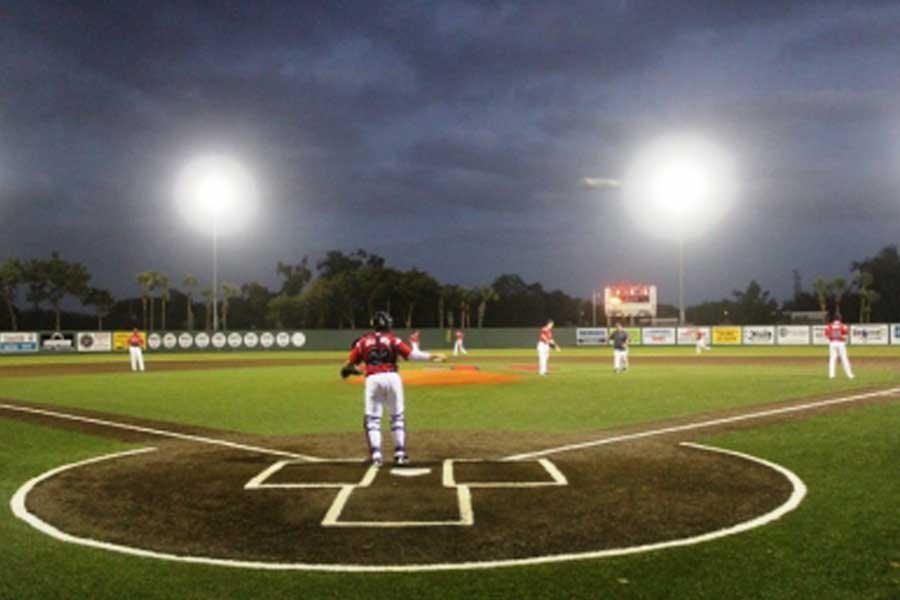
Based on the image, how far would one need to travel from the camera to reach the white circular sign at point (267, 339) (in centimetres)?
6131

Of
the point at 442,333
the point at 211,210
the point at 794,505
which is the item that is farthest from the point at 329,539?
the point at 442,333

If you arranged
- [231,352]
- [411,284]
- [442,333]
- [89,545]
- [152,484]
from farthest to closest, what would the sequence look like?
1. [411,284]
2. [442,333]
3. [231,352]
4. [152,484]
5. [89,545]

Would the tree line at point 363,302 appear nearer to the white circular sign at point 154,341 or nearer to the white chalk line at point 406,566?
the white circular sign at point 154,341

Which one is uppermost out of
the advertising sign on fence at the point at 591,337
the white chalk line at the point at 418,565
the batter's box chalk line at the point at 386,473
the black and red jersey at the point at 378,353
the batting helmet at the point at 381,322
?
the batting helmet at the point at 381,322

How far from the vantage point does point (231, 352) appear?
59.5 meters

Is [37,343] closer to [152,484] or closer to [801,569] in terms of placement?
[152,484]

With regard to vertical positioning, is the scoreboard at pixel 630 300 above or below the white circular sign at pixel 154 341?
above

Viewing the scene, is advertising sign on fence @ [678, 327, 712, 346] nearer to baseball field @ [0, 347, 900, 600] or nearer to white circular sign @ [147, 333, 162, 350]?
white circular sign @ [147, 333, 162, 350]

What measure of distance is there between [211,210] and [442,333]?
2175 centimetres

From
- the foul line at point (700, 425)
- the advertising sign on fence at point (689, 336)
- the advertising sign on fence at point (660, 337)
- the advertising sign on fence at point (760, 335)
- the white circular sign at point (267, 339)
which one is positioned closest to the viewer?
the foul line at point (700, 425)

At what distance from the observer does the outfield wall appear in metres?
58.1

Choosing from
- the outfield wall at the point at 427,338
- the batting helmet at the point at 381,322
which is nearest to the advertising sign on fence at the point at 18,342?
the outfield wall at the point at 427,338

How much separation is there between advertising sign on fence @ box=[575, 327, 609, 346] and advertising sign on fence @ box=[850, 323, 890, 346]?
65.8 feet

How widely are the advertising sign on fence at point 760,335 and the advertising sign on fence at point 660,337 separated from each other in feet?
20.0
